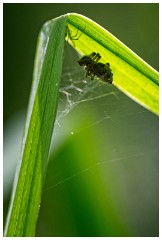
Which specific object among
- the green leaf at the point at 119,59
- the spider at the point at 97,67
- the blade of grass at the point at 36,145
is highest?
the spider at the point at 97,67

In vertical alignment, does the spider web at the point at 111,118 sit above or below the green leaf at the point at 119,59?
above

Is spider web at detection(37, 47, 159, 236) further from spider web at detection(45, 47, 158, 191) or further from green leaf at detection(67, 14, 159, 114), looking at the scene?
green leaf at detection(67, 14, 159, 114)

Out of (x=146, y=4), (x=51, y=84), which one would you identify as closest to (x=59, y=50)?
(x=51, y=84)

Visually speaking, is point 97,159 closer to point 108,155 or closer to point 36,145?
point 108,155

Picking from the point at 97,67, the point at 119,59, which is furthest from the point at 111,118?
the point at 119,59

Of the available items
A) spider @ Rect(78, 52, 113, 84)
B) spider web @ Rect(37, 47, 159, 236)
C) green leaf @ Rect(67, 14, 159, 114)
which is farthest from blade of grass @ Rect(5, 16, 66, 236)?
spider web @ Rect(37, 47, 159, 236)

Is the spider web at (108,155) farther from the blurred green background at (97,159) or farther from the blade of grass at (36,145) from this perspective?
the blade of grass at (36,145)

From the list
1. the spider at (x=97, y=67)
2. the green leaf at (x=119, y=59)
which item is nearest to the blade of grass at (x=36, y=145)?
the green leaf at (x=119, y=59)
